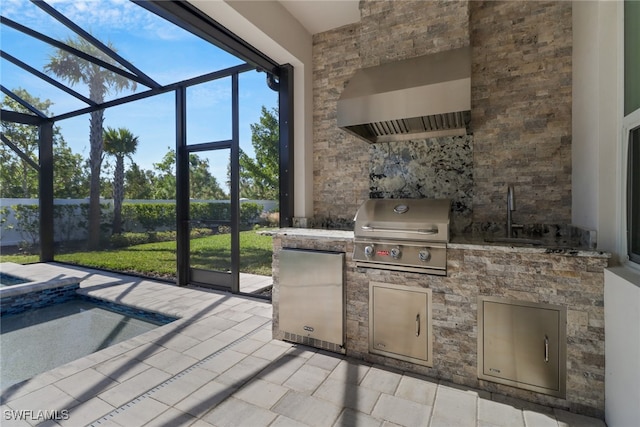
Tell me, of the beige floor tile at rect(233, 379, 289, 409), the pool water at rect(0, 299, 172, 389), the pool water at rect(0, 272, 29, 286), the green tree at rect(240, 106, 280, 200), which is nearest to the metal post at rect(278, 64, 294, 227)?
the green tree at rect(240, 106, 280, 200)

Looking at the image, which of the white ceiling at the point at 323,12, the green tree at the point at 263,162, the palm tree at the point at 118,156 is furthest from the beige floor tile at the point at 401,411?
the palm tree at the point at 118,156

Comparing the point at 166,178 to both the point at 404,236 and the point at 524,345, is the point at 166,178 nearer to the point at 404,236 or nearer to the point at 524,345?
the point at 404,236

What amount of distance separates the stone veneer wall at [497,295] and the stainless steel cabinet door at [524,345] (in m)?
0.05

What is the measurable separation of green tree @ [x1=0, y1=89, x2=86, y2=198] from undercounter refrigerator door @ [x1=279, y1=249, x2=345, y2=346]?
241 inches

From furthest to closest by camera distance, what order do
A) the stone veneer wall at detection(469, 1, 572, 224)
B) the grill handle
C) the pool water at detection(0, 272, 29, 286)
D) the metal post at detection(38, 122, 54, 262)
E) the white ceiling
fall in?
the metal post at detection(38, 122, 54, 262), the pool water at detection(0, 272, 29, 286), the white ceiling, the stone veneer wall at detection(469, 1, 572, 224), the grill handle

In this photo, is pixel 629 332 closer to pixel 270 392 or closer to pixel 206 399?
pixel 270 392

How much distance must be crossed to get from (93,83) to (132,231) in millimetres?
2900

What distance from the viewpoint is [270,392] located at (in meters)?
2.03

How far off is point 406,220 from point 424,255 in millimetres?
328

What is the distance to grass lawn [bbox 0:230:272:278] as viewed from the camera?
4289mm

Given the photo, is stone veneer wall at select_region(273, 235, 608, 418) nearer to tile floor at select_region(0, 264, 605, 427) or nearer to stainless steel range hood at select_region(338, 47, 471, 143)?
tile floor at select_region(0, 264, 605, 427)

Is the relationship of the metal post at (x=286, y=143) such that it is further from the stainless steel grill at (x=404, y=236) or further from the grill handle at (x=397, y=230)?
the grill handle at (x=397, y=230)

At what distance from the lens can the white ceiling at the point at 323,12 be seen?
9.95 feet

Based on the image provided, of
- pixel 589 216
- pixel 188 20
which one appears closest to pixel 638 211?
pixel 589 216
